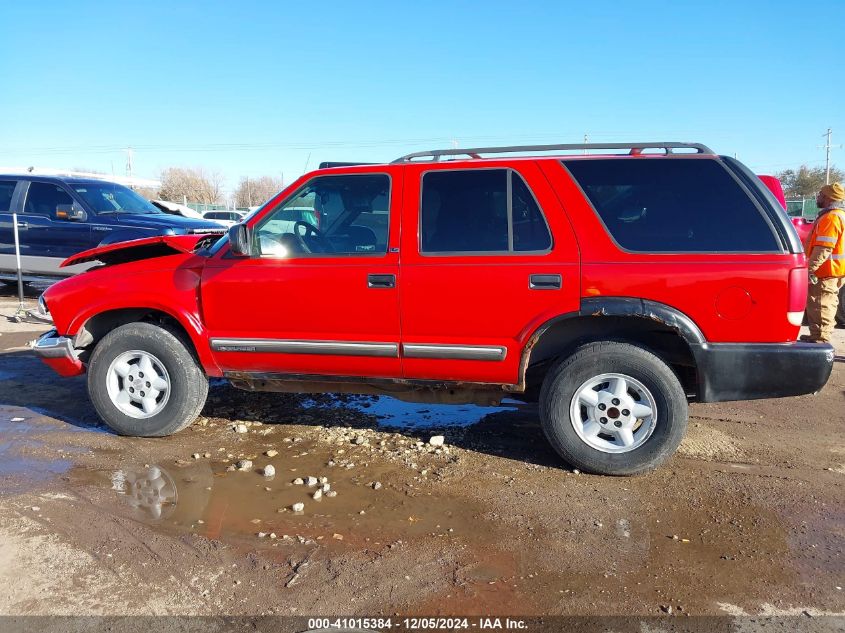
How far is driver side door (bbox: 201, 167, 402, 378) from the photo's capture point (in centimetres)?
414

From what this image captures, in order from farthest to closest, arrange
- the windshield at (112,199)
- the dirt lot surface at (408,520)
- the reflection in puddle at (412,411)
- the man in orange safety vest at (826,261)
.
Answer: the windshield at (112,199) → the man in orange safety vest at (826,261) → the reflection in puddle at (412,411) → the dirt lot surface at (408,520)

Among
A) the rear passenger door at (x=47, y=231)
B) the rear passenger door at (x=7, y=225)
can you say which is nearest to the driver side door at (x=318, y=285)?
the rear passenger door at (x=47, y=231)

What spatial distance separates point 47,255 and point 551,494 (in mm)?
9548

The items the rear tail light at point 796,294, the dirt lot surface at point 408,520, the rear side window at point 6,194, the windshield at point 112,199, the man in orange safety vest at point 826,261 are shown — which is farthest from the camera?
the rear side window at point 6,194

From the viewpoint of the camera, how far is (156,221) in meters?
9.86

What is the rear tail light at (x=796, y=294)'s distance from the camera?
11.7ft

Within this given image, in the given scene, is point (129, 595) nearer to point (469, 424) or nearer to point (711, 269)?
point (469, 424)

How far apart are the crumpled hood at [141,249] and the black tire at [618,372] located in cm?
274

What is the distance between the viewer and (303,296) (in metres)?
4.21

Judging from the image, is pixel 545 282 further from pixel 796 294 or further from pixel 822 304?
pixel 822 304

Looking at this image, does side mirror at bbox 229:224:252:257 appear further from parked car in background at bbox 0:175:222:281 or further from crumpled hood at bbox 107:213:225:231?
parked car in background at bbox 0:175:222:281

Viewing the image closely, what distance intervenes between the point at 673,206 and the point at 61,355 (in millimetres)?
4279

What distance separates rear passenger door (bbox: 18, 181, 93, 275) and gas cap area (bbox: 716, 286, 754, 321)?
9.40 meters

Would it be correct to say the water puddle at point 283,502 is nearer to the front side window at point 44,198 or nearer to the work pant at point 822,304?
the work pant at point 822,304
